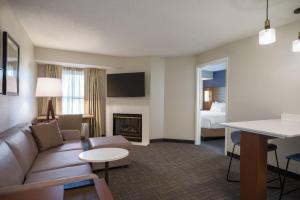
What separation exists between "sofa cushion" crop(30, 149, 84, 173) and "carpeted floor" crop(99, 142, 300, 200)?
665mm

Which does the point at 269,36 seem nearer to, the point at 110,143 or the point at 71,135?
the point at 110,143

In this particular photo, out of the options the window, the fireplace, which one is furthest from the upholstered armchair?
the fireplace

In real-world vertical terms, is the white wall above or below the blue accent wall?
below

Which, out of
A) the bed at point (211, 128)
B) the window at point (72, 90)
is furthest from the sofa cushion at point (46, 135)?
the bed at point (211, 128)

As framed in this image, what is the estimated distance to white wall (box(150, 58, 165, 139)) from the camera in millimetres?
4770

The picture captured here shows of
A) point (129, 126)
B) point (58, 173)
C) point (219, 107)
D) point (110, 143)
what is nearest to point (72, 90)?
point (129, 126)

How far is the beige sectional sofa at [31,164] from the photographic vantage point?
1468mm

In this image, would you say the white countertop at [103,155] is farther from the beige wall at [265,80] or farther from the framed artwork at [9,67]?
the beige wall at [265,80]

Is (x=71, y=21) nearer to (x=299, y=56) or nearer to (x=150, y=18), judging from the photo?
→ (x=150, y=18)

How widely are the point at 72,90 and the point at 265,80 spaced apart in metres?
4.75

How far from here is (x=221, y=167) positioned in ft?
10.3

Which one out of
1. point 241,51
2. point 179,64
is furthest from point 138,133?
point 241,51

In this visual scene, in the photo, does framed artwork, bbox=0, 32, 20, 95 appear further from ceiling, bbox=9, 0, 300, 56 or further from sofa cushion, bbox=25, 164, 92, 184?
sofa cushion, bbox=25, 164, 92, 184

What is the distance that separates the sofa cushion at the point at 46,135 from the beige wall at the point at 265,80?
345 cm
